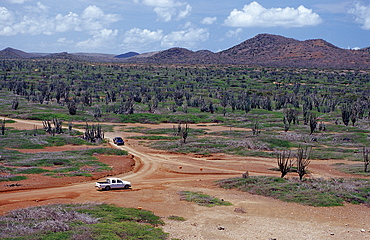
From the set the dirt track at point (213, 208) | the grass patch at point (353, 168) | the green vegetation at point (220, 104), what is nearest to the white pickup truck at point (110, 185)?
the dirt track at point (213, 208)

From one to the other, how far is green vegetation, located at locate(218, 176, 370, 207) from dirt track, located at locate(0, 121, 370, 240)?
34.9 inches

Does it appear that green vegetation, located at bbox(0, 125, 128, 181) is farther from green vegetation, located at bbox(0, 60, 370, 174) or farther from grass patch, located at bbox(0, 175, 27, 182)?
green vegetation, located at bbox(0, 60, 370, 174)

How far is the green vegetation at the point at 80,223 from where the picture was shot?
1530cm

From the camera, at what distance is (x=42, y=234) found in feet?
49.9

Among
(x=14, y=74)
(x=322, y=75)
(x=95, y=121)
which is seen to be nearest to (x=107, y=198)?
(x=95, y=121)

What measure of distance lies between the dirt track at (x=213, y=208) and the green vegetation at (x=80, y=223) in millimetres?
1380

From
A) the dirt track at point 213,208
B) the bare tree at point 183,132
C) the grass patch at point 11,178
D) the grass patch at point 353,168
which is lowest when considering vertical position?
the grass patch at point 353,168

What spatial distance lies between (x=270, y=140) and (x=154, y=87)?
62.9 metres

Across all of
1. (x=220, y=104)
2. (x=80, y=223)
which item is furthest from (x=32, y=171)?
(x=220, y=104)

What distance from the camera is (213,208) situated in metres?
22.5

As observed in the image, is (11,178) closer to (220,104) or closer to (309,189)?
(309,189)

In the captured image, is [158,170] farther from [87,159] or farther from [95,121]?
[95,121]

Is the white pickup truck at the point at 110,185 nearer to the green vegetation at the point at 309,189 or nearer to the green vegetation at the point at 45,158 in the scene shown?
the green vegetation at the point at 45,158

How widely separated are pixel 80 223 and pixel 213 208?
8.03 metres
